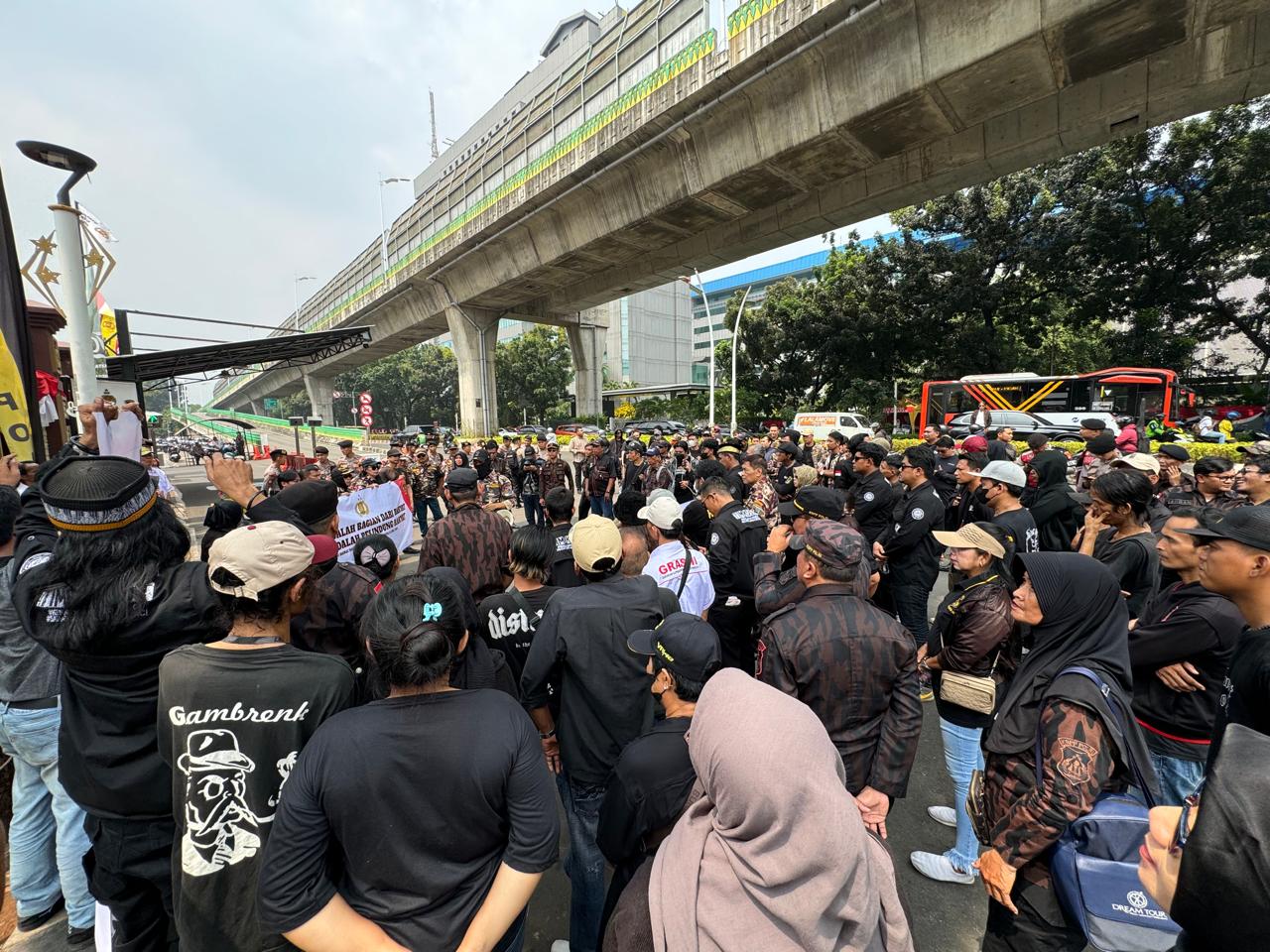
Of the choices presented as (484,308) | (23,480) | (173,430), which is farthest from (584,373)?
(173,430)

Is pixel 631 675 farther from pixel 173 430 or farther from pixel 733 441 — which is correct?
pixel 173 430

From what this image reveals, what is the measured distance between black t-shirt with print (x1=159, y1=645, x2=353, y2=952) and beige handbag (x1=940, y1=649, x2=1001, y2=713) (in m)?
2.75

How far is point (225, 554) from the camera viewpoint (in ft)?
5.22

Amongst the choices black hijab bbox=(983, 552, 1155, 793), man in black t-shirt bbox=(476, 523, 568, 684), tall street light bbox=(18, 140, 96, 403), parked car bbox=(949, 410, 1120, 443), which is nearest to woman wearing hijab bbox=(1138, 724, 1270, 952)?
black hijab bbox=(983, 552, 1155, 793)

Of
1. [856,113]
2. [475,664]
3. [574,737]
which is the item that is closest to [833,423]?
[856,113]

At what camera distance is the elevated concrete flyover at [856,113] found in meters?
8.55

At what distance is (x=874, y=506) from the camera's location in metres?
5.28

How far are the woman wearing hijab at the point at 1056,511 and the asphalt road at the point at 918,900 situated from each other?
2.63 metres

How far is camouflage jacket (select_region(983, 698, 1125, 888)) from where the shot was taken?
1675 millimetres

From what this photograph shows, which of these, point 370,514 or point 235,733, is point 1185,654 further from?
point 370,514

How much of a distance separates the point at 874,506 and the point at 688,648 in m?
4.19

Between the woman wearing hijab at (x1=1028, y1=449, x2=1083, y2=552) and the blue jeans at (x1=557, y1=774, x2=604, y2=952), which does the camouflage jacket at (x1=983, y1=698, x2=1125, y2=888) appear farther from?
the woman wearing hijab at (x1=1028, y1=449, x2=1083, y2=552)

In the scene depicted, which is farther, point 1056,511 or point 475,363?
point 475,363

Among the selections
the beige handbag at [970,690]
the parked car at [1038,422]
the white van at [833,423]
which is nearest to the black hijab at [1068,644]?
the beige handbag at [970,690]
